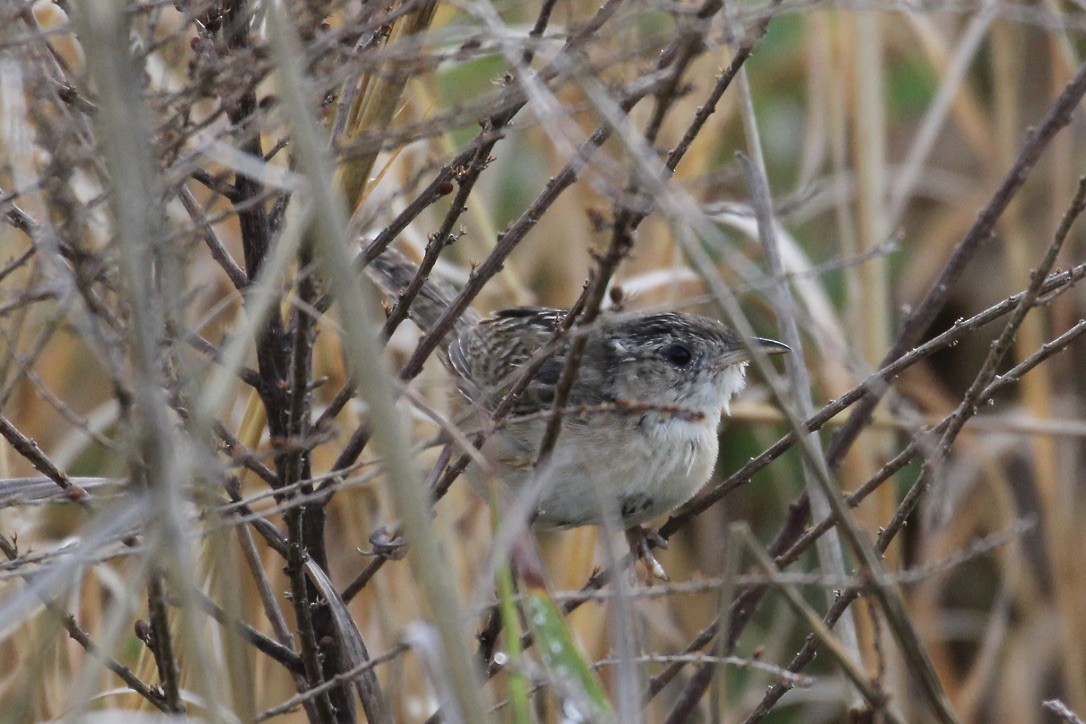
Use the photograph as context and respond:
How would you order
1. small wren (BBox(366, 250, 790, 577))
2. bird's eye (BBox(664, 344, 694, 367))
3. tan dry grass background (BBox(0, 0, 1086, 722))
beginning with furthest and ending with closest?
1. bird's eye (BBox(664, 344, 694, 367))
2. small wren (BBox(366, 250, 790, 577))
3. tan dry grass background (BBox(0, 0, 1086, 722))

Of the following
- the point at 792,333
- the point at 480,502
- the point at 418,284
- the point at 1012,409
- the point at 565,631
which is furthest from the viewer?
the point at 1012,409

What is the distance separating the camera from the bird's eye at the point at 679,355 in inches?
124

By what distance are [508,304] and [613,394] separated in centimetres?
95

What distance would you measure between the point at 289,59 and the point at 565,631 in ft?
2.43

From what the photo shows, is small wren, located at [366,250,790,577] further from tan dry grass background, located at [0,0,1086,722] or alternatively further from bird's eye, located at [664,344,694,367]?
tan dry grass background, located at [0,0,1086,722]

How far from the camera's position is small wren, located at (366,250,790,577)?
2.73 metres

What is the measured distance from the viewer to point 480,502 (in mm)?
3547

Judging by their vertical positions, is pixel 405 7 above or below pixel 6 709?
above

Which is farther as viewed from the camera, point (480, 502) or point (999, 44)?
point (999, 44)

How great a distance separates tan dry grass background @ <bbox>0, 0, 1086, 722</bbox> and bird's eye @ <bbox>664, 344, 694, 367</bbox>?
21 centimetres

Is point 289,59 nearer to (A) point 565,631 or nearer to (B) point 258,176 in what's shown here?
(B) point 258,176

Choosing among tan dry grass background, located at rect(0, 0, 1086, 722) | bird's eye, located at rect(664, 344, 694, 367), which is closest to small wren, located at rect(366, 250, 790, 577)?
bird's eye, located at rect(664, 344, 694, 367)

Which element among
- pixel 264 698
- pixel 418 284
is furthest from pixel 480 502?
pixel 418 284

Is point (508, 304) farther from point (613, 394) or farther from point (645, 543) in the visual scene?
point (645, 543)
